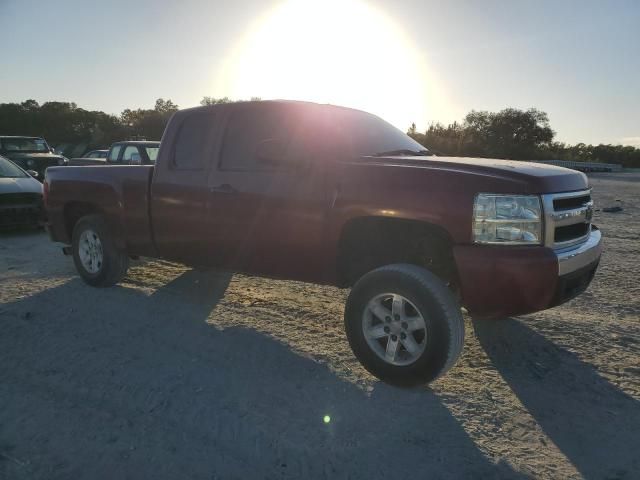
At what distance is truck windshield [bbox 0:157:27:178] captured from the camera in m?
9.00

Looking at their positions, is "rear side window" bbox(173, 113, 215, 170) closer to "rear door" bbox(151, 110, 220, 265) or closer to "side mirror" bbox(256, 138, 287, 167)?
"rear door" bbox(151, 110, 220, 265)

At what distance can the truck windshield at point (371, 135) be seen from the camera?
153 inches

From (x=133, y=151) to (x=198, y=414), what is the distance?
35.2 ft

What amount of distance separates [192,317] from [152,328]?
0.40 metres

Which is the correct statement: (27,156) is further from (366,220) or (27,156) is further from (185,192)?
(366,220)

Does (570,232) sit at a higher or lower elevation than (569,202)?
lower

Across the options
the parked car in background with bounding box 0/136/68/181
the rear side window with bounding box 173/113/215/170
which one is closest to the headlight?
the rear side window with bounding box 173/113/215/170

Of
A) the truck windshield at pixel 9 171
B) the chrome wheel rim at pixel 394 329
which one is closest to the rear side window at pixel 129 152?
the truck windshield at pixel 9 171

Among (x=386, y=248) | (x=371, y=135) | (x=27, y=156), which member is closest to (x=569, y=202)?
(x=386, y=248)

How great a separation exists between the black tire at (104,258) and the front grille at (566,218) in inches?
165

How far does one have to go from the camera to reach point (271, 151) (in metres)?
3.49

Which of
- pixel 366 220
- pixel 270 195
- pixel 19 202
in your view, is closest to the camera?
pixel 366 220

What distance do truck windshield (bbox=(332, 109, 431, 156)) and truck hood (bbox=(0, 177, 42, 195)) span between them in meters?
6.95

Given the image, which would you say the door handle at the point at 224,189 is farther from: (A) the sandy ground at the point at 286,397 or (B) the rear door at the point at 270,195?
(A) the sandy ground at the point at 286,397
